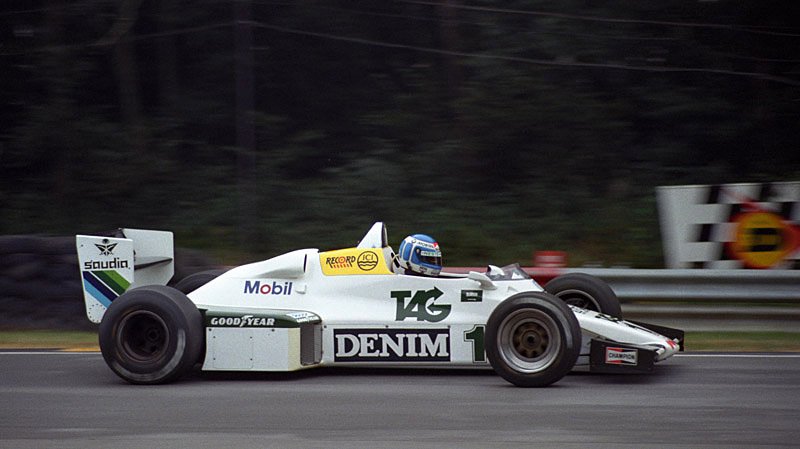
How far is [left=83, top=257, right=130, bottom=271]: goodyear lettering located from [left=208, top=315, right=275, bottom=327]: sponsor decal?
1.04 metres

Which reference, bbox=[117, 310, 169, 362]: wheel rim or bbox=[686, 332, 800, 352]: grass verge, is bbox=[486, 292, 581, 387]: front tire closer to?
bbox=[117, 310, 169, 362]: wheel rim

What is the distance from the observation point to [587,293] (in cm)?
898

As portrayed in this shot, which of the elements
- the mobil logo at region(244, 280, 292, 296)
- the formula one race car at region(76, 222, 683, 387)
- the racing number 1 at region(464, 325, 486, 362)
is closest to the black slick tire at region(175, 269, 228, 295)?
the formula one race car at region(76, 222, 683, 387)

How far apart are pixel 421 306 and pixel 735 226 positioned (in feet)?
15.9

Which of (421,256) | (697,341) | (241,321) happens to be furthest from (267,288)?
(697,341)

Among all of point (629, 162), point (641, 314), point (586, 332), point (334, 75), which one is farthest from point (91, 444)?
point (334, 75)

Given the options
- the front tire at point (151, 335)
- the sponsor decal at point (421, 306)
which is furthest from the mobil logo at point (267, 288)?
the sponsor decal at point (421, 306)

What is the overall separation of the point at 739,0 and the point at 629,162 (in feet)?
9.36

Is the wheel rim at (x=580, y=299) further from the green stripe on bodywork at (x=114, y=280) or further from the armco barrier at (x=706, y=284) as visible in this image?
the green stripe on bodywork at (x=114, y=280)

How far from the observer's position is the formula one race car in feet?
25.4

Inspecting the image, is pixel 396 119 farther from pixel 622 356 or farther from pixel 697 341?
pixel 622 356

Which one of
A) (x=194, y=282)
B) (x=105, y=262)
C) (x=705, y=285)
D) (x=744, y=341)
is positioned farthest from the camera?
(x=705, y=285)

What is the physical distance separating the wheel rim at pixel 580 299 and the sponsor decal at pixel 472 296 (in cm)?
114

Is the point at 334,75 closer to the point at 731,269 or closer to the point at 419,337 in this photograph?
the point at 731,269
